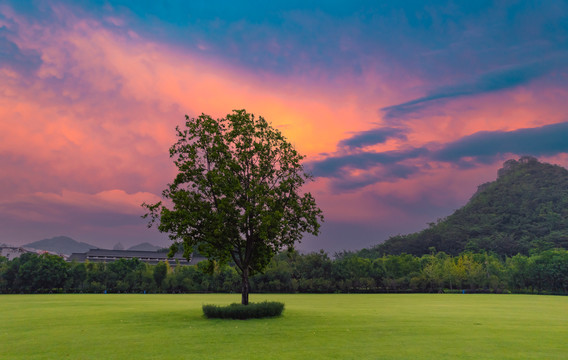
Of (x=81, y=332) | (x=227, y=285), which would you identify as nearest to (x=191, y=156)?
(x=81, y=332)

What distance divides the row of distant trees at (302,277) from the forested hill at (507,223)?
44662 millimetres

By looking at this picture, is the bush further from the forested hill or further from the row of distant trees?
the forested hill

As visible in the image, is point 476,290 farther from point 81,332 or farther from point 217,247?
point 81,332

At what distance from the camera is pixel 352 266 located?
9656cm

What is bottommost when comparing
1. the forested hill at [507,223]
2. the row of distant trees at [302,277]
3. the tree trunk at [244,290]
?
the row of distant trees at [302,277]

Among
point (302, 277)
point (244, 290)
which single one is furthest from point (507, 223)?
point (244, 290)

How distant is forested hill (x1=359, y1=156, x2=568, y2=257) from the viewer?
142 metres

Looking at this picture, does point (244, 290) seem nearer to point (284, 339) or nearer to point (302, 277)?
point (284, 339)

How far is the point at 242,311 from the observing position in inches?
1063

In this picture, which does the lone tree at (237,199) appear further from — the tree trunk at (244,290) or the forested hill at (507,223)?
the forested hill at (507,223)

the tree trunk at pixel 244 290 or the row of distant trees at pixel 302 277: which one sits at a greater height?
the tree trunk at pixel 244 290

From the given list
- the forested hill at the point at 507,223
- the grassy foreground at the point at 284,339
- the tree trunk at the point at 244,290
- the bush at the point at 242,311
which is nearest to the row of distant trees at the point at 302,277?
the forested hill at the point at 507,223

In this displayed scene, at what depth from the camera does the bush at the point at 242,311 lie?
2703cm

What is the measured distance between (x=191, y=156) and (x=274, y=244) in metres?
9.42
